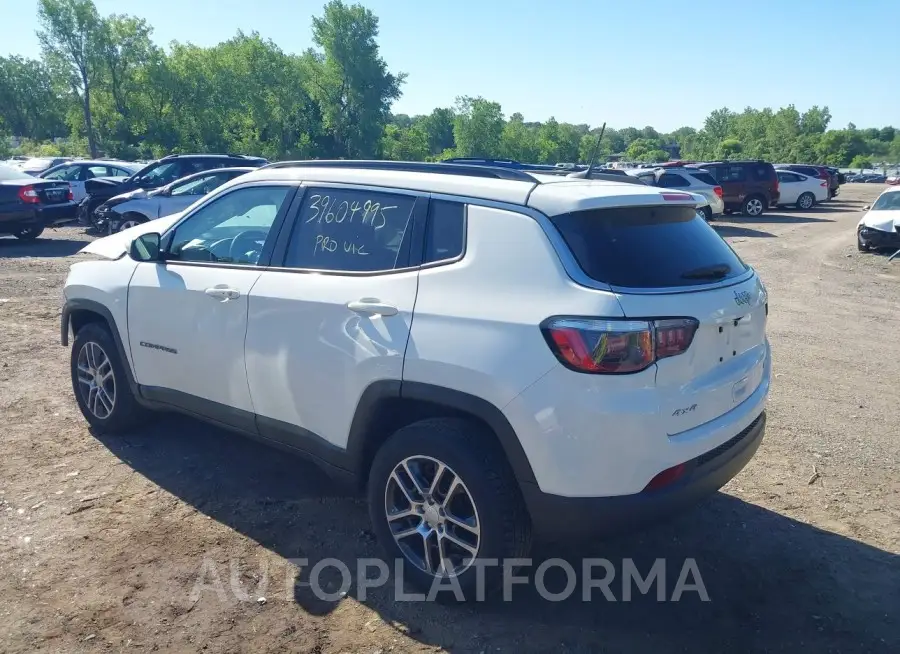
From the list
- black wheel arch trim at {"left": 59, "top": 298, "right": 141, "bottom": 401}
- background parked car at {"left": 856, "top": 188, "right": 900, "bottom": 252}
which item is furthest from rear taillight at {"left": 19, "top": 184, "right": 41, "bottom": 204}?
background parked car at {"left": 856, "top": 188, "right": 900, "bottom": 252}

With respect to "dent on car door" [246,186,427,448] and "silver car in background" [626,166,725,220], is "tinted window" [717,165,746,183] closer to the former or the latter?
"silver car in background" [626,166,725,220]

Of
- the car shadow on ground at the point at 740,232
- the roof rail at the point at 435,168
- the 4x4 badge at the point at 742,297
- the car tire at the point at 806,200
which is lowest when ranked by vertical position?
the car shadow on ground at the point at 740,232

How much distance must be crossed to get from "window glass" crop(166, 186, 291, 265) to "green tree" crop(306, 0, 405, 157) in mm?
66362

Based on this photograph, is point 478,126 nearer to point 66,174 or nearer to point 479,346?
point 66,174

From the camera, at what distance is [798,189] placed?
1109 inches

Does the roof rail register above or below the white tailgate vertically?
above

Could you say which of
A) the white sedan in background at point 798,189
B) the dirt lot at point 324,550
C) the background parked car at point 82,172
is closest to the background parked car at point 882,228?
the dirt lot at point 324,550

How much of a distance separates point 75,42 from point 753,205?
187 feet

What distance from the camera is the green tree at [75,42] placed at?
5834 centimetres

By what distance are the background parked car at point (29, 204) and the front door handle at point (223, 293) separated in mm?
12407

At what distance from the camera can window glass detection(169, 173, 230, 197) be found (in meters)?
13.2

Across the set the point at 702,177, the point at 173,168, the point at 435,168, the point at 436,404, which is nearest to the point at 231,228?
the point at 435,168

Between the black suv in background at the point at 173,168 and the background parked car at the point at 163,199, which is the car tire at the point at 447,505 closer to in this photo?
the background parked car at the point at 163,199

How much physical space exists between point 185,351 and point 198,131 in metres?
62.0
